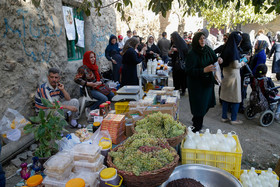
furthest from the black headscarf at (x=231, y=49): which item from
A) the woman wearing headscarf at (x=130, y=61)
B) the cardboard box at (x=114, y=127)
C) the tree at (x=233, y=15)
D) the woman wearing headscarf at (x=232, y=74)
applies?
the tree at (x=233, y=15)

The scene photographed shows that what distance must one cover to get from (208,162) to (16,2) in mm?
4077

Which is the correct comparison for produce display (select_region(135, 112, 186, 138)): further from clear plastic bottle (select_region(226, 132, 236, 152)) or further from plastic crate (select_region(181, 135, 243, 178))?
clear plastic bottle (select_region(226, 132, 236, 152))

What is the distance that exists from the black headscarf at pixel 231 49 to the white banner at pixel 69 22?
13.2ft

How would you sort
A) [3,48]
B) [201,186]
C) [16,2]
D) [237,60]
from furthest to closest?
1. [237,60]
2. [16,2]
3. [3,48]
4. [201,186]

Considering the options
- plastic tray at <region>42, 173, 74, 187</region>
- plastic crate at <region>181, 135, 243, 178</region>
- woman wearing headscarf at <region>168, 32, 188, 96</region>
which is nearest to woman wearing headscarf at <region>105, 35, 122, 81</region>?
woman wearing headscarf at <region>168, 32, 188, 96</region>

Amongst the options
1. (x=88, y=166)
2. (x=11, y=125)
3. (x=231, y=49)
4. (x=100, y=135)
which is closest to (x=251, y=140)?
(x=231, y=49)

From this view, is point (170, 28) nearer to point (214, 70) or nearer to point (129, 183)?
point (214, 70)

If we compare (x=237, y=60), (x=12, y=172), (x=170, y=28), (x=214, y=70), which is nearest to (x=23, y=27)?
(x=12, y=172)

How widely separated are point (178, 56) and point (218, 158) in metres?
4.85

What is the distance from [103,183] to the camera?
1375 mm

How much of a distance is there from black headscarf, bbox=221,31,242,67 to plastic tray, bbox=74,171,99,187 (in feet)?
11.5

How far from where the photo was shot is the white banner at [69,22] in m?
5.22

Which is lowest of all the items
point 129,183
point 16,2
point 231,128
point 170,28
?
point 231,128

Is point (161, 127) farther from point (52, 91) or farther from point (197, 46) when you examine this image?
point (52, 91)
